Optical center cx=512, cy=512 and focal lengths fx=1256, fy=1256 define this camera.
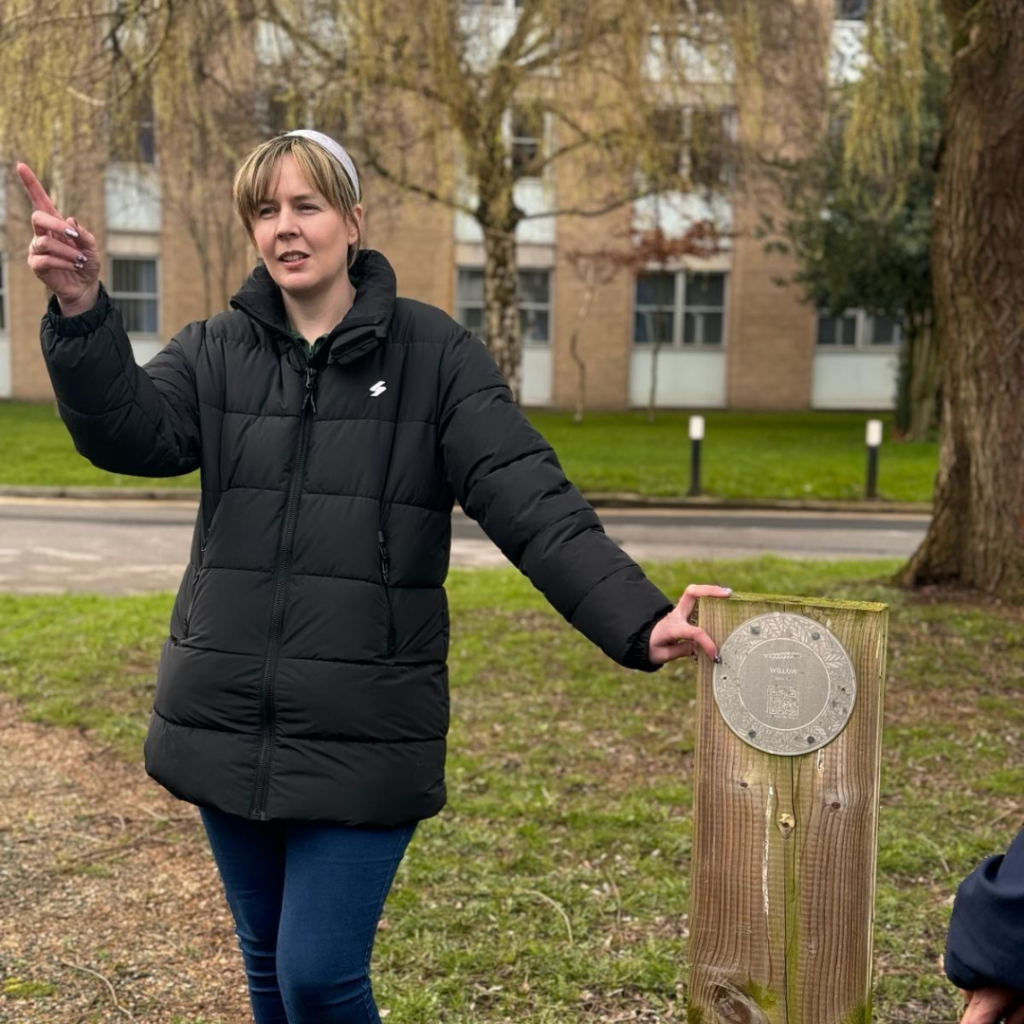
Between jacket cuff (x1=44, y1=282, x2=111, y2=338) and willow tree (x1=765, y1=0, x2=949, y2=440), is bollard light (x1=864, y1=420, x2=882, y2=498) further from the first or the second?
jacket cuff (x1=44, y1=282, x2=111, y2=338)

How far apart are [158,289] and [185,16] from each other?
25.0 m

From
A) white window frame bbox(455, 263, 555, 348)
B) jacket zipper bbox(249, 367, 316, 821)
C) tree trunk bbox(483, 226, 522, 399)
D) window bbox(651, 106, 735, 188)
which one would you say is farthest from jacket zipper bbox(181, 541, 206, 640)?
white window frame bbox(455, 263, 555, 348)

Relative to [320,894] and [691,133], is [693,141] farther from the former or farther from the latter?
[320,894]

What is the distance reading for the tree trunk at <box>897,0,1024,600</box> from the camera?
6.86 metres

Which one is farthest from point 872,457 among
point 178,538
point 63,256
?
point 63,256

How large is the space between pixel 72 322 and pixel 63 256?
0.37 ft

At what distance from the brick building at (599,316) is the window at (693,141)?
31.4 ft

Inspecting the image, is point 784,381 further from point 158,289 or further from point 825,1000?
point 825,1000

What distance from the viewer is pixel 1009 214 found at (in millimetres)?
6977

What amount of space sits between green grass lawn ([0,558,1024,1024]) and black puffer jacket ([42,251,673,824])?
128 centimetres

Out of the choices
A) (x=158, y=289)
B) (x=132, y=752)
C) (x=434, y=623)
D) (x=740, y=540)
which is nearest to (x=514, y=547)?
(x=434, y=623)

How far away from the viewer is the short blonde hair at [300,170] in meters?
2.28

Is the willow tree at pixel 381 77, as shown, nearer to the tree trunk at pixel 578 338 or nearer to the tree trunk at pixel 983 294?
the tree trunk at pixel 983 294

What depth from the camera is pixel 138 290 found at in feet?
101
